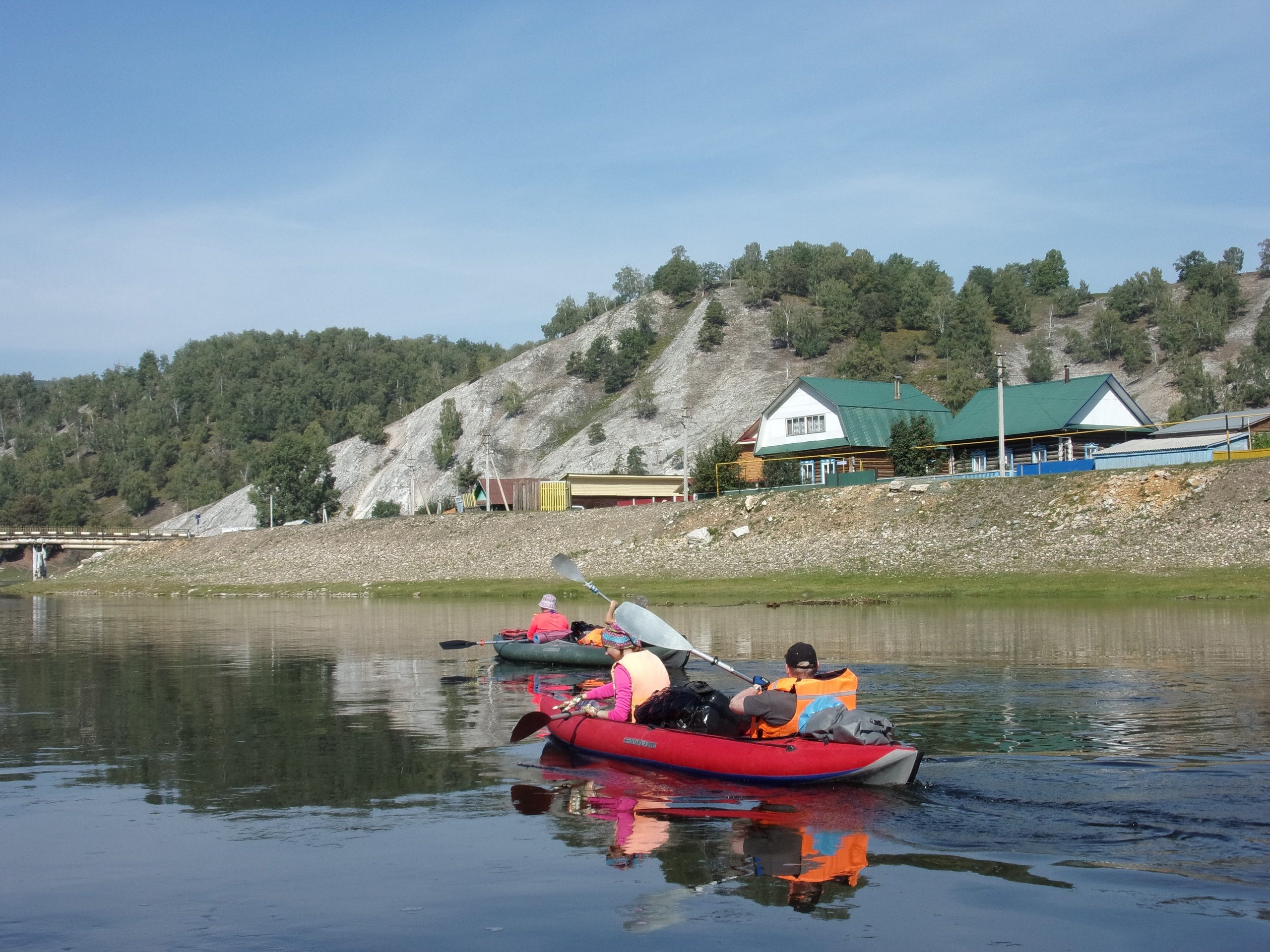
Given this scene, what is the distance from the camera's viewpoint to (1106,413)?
75688mm

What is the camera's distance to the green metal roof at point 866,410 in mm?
80625

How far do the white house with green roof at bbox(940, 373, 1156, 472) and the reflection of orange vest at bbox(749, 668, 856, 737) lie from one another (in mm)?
60452

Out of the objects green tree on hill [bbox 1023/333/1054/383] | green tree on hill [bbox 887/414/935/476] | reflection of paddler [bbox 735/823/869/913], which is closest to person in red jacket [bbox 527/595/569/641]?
reflection of paddler [bbox 735/823/869/913]

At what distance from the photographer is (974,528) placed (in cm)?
5334

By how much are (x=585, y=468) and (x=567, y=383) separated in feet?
121

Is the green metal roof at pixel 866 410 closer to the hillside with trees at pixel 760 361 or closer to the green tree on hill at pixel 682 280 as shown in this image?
the hillside with trees at pixel 760 361

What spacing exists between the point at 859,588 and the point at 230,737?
33.9 m

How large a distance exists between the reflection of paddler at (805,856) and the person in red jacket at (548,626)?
→ 54.0 feet

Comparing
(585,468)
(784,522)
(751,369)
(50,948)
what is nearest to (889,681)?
(50,948)

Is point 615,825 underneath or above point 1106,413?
underneath

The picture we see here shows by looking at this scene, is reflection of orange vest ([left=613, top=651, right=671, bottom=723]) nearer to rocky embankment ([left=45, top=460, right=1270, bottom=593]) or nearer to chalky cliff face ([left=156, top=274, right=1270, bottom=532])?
rocky embankment ([left=45, top=460, right=1270, bottom=593])

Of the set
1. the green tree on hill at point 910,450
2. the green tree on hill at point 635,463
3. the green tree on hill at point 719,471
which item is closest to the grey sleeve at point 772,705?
the green tree on hill at point 910,450

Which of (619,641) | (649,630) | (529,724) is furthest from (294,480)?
(619,641)

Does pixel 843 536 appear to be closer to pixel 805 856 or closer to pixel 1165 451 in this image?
pixel 1165 451
